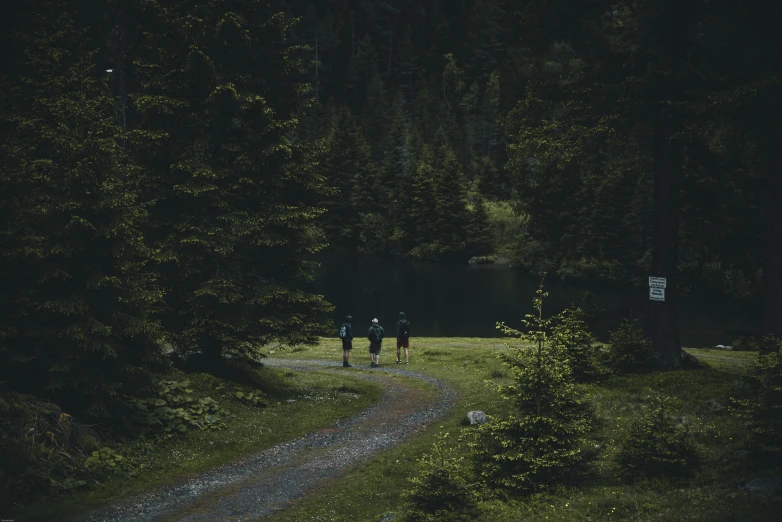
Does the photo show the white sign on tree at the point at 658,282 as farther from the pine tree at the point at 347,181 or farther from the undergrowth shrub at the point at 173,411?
the pine tree at the point at 347,181

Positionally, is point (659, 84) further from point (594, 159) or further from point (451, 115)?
point (451, 115)

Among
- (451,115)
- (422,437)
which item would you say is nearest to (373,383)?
(422,437)

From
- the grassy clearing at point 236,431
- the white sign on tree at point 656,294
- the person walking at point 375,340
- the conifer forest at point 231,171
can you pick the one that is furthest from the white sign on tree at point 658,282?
the person walking at point 375,340

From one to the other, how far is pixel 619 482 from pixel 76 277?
44.2ft

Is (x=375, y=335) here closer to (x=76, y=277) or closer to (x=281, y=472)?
(x=281, y=472)

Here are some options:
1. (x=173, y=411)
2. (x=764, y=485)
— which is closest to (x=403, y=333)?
(x=173, y=411)

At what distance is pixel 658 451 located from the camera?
1337cm

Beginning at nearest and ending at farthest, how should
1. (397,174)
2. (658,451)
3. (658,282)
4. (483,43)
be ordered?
1. (658,451)
2. (658,282)
3. (397,174)
4. (483,43)

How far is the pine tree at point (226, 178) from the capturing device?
2230cm

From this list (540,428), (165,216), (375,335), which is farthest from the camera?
(375,335)

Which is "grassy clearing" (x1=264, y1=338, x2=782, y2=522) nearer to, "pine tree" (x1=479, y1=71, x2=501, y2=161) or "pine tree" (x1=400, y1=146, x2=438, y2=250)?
"pine tree" (x1=400, y1=146, x2=438, y2=250)

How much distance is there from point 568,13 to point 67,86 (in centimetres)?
2164

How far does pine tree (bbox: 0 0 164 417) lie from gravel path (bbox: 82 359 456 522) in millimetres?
3203

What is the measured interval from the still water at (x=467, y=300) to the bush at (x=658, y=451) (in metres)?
29.3
